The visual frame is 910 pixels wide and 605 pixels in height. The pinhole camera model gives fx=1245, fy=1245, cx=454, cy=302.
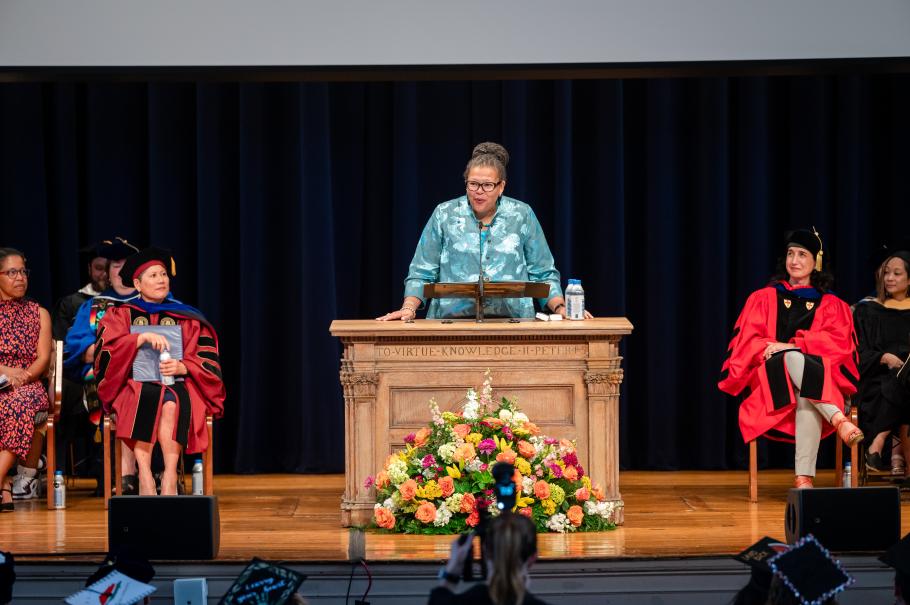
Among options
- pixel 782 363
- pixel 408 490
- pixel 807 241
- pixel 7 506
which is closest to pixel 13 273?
pixel 7 506

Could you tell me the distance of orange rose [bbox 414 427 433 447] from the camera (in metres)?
5.55

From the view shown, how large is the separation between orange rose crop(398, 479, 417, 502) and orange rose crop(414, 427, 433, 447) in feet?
0.68

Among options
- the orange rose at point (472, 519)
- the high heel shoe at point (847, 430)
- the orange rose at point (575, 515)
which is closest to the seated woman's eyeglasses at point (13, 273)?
the orange rose at point (472, 519)

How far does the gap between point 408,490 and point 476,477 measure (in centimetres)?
30

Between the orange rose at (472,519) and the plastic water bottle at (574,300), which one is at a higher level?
the plastic water bottle at (574,300)

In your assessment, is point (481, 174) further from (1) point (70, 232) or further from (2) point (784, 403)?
(1) point (70, 232)

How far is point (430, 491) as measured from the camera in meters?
5.43

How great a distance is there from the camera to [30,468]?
22.2 ft

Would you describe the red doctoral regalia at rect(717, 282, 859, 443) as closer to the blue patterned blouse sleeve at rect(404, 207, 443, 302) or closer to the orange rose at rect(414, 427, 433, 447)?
the blue patterned blouse sleeve at rect(404, 207, 443, 302)

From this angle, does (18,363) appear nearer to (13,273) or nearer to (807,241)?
(13,273)

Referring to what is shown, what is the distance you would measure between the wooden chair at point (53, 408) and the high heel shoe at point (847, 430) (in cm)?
396

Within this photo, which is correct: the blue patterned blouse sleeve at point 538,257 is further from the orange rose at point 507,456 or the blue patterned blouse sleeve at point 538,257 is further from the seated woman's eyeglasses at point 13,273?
the seated woman's eyeglasses at point 13,273

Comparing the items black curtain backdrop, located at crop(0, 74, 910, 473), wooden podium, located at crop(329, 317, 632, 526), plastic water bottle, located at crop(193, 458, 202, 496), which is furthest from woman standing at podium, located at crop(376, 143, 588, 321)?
black curtain backdrop, located at crop(0, 74, 910, 473)

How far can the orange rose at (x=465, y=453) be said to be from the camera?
5410 millimetres
